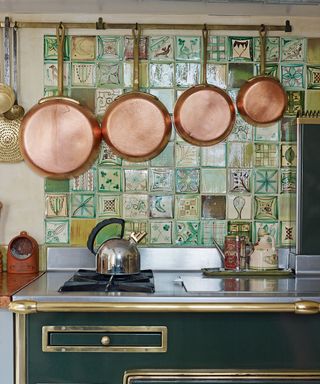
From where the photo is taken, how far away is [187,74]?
2748mm

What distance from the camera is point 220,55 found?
2746 mm

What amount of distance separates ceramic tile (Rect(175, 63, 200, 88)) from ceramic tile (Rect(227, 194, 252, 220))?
0.53 metres

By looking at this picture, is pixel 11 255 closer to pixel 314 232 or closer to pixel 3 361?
pixel 3 361

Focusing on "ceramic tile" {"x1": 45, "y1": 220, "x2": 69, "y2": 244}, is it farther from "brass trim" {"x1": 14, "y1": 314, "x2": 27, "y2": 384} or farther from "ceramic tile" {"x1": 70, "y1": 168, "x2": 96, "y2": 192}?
"brass trim" {"x1": 14, "y1": 314, "x2": 27, "y2": 384}

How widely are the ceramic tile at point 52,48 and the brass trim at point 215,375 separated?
4.57ft

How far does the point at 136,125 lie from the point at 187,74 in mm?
321

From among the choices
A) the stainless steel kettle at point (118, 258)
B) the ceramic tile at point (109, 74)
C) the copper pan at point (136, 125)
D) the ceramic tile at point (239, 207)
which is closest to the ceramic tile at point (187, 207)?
the ceramic tile at point (239, 207)

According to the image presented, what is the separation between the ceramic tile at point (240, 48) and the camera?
275 centimetres

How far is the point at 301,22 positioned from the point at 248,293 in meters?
1.29

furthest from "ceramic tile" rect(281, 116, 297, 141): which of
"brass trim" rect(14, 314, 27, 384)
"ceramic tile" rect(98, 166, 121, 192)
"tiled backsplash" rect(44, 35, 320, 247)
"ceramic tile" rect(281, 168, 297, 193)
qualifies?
"brass trim" rect(14, 314, 27, 384)

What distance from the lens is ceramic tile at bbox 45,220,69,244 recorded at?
2.73 m

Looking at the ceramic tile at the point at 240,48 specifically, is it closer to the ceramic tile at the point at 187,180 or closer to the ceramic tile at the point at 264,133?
the ceramic tile at the point at 264,133

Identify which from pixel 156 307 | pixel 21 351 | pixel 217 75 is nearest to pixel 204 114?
pixel 217 75

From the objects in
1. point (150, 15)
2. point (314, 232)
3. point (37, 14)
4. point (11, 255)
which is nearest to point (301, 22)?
point (150, 15)
